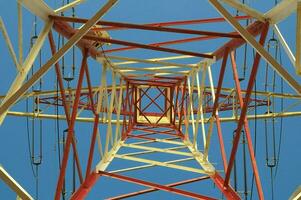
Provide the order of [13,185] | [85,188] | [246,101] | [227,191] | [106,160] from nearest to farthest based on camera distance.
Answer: [13,185] < [246,101] < [227,191] < [85,188] < [106,160]

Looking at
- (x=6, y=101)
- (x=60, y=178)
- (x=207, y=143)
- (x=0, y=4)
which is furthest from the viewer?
(x=0, y=4)

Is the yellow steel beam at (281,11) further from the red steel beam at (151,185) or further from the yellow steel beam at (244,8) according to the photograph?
the red steel beam at (151,185)

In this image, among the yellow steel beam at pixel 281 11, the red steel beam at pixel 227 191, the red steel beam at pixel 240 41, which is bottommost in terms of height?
the red steel beam at pixel 227 191

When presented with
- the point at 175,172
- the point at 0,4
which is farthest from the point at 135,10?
the point at 175,172

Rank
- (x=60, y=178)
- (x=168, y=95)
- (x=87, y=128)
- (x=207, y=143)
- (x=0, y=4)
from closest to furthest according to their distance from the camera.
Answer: (x=60, y=178), (x=207, y=143), (x=168, y=95), (x=0, y=4), (x=87, y=128)

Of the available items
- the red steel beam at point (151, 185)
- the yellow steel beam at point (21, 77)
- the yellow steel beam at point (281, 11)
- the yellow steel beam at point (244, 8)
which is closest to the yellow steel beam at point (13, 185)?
the yellow steel beam at point (21, 77)

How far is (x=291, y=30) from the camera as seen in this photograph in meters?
50.6

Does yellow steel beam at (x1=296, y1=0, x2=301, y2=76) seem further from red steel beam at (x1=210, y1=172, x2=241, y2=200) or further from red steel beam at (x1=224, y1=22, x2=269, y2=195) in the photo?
red steel beam at (x1=210, y1=172, x2=241, y2=200)

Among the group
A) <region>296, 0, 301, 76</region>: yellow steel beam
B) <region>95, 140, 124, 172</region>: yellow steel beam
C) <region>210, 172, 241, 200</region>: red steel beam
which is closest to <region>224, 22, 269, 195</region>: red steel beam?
<region>210, 172, 241, 200</region>: red steel beam

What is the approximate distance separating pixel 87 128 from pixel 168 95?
2688cm

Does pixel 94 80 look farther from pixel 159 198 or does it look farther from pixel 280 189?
pixel 280 189

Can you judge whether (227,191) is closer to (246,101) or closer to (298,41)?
(246,101)

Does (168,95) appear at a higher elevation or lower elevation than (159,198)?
higher

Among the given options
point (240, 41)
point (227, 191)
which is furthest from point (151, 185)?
point (240, 41)
